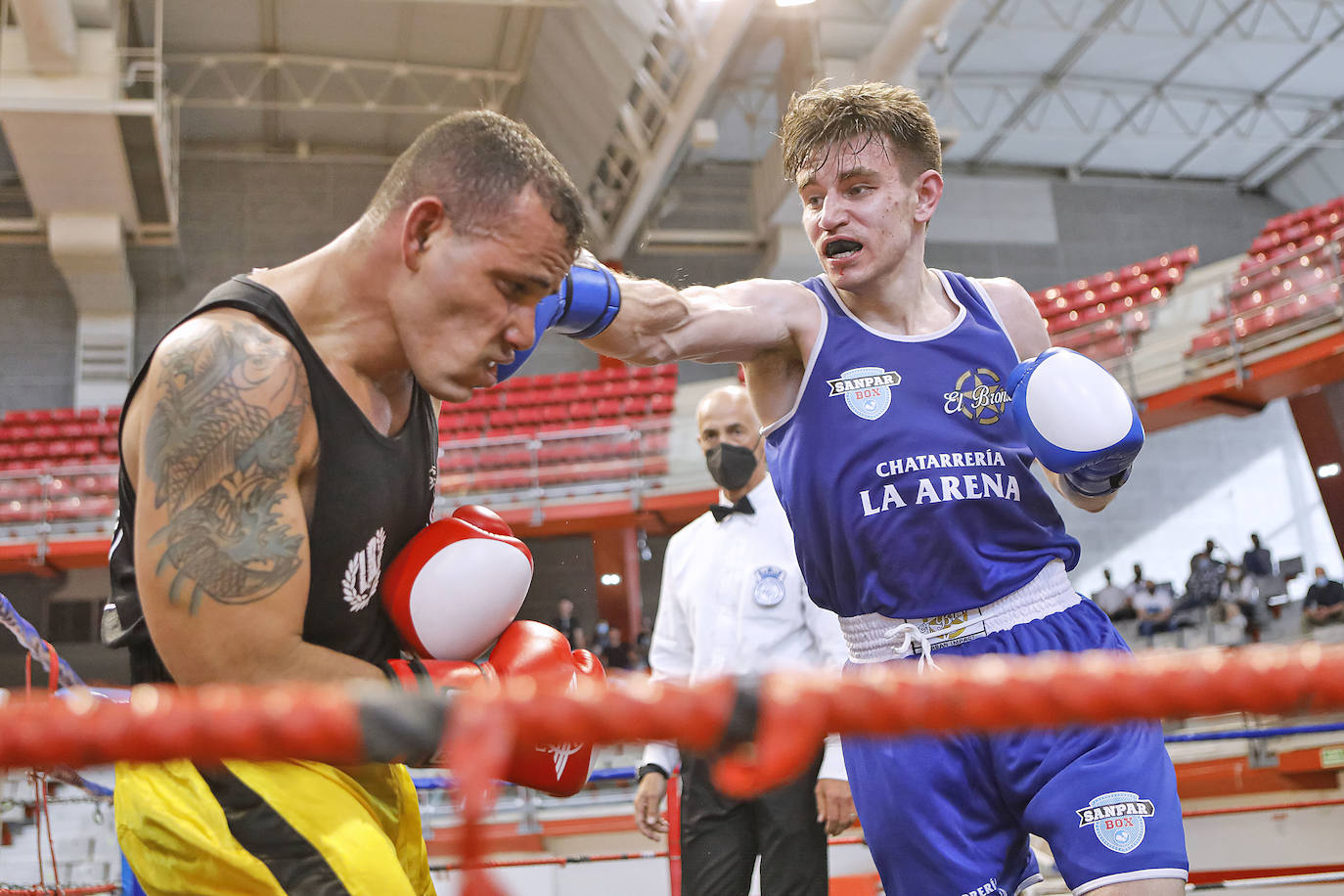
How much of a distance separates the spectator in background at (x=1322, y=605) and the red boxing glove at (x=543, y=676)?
25.2ft

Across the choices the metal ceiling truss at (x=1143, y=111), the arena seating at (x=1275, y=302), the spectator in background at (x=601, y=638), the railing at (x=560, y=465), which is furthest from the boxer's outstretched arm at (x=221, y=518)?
the metal ceiling truss at (x=1143, y=111)

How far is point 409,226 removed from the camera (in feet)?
4.95

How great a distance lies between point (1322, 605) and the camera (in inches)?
315

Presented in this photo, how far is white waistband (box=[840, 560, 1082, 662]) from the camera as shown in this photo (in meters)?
1.94

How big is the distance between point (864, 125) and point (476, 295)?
0.94m

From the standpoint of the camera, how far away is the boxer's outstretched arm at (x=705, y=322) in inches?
77.7

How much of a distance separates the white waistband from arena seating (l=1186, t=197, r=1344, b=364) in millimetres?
7637

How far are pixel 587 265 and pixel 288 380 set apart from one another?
2.28ft

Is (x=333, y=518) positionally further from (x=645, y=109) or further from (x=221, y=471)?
(x=645, y=109)

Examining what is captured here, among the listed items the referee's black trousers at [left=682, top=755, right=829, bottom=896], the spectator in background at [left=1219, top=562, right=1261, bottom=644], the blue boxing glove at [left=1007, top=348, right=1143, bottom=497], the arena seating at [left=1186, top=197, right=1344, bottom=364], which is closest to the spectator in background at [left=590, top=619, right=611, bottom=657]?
the spectator in background at [left=1219, top=562, right=1261, bottom=644]

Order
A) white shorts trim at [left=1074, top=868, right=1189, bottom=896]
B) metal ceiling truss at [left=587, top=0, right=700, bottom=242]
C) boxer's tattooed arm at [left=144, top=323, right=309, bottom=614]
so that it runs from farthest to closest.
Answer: metal ceiling truss at [left=587, top=0, right=700, bottom=242]
white shorts trim at [left=1074, top=868, right=1189, bottom=896]
boxer's tattooed arm at [left=144, top=323, right=309, bottom=614]

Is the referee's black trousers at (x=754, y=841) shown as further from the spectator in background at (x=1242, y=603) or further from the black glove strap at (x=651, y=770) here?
the spectator in background at (x=1242, y=603)

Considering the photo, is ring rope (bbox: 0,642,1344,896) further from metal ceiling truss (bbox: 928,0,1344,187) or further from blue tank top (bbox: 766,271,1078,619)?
metal ceiling truss (bbox: 928,0,1344,187)

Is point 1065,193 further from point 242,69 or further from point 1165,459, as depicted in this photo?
point 242,69
